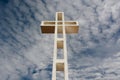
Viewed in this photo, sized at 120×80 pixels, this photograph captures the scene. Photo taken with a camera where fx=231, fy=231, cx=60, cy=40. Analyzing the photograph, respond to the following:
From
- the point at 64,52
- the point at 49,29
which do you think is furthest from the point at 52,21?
the point at 64,52

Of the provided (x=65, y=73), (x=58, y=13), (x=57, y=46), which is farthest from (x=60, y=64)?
(x=58, y=13)

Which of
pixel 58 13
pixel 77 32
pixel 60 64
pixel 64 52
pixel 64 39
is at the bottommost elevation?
pixel 60 64

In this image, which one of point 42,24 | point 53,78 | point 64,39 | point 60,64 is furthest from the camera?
point 42,24

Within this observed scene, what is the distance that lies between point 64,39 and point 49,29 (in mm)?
1708

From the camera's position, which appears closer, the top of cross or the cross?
the cross

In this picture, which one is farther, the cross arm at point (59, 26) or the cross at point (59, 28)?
the cross arm at point (59, 26)

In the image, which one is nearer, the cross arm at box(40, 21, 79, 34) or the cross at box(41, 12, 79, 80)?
the cross at box(41, 12, 79, 80)

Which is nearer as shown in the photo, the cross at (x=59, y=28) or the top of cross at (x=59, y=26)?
the cross at (x=59, y=28)

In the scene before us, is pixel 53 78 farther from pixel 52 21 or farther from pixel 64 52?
pixel 52 21

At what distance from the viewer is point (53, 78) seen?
339 inches

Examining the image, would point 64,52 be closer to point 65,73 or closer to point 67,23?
point 65,73

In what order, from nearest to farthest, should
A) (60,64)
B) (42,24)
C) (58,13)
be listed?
(60,64)
(42,24)
(58,13)

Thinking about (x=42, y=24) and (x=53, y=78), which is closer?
(x=53, y=78)

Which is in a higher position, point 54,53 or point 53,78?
point 54,53
